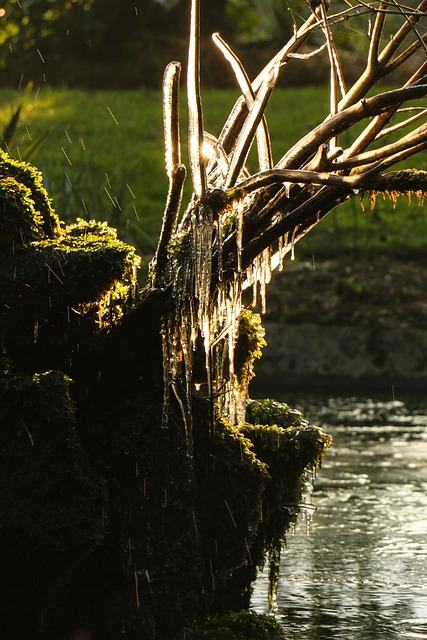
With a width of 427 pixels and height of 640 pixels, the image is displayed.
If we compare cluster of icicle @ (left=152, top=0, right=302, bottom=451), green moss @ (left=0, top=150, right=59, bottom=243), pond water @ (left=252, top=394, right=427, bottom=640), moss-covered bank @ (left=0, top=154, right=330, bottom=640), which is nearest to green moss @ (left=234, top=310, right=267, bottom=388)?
moss-covered bank @ (left=0, top=154, right=330, bottom=640)

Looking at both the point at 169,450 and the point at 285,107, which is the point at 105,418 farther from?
the point at 285,107

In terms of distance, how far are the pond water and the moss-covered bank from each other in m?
0.42

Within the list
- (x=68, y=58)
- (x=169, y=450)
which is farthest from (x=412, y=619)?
(x=68, y=58)

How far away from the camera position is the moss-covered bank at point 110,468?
435cm

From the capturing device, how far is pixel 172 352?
15.8 feet

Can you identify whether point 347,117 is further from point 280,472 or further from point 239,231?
point 280,472

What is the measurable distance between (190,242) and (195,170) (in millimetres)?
283

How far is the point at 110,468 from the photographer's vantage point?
4.64 metres

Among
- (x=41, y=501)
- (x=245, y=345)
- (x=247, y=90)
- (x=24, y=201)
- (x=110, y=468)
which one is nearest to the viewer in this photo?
(x=41, y=501)

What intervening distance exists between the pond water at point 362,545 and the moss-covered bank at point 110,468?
422mm

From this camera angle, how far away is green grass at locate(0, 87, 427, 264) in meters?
13.4

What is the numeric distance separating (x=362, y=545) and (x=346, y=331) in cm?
598

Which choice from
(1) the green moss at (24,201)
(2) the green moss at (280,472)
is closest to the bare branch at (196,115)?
(1) the green moss at (24,201)

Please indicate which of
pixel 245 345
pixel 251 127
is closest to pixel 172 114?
pixel 251 127
